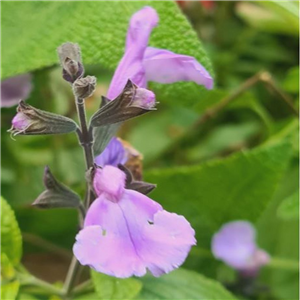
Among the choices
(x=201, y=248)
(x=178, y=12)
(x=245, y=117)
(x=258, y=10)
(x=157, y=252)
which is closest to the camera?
(x=157, y=252)

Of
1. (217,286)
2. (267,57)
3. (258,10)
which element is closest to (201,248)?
(217,286)

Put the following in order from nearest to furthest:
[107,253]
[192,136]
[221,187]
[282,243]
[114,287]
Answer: [107,253]
[114,287]
[221,187]
[282,243]
[192,136]

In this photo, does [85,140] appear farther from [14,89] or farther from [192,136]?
[192,136]

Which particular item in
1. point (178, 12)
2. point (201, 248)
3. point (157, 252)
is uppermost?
point (178, 12)

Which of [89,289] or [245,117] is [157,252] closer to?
[89,289]

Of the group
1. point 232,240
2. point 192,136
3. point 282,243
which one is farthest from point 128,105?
point 192,136

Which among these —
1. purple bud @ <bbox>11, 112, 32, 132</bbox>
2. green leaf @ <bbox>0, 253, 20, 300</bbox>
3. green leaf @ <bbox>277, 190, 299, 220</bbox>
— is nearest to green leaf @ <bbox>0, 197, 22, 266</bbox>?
green leaf @ <bbox>0, 253, 20, 300</bbox>

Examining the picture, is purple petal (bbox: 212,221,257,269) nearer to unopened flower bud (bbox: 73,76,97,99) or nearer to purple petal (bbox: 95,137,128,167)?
purple petal (bbox: 95,137,128,167)
